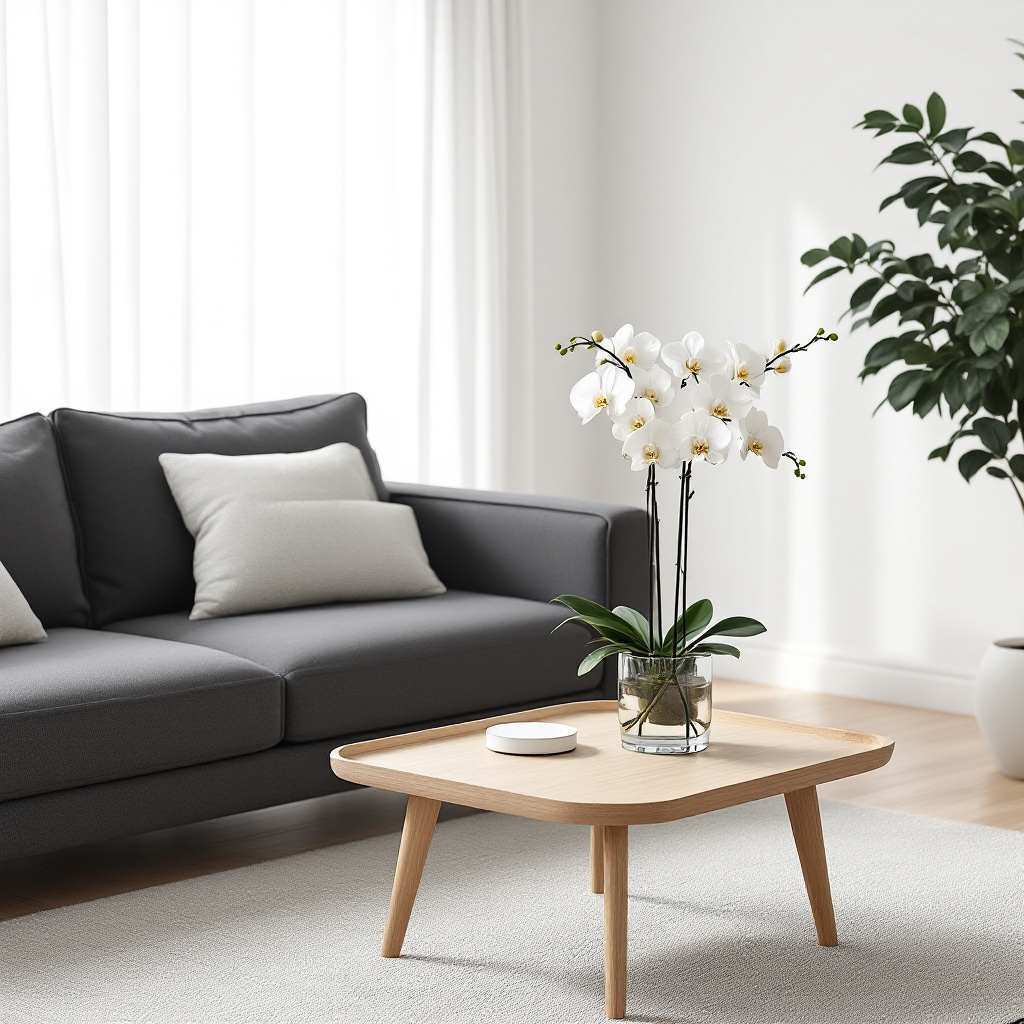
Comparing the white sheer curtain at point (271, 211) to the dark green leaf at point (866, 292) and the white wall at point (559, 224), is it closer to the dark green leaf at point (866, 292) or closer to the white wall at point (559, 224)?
the white wall at point (559, 224)

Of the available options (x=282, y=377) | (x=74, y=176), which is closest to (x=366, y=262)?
(x=282, y=377)

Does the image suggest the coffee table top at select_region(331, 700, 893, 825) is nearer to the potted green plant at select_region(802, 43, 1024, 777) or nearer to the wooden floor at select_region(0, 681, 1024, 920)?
the wooden floor at select_region(0, 681, 1024, 920)

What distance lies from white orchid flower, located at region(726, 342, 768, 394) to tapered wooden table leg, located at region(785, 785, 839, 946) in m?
0.69

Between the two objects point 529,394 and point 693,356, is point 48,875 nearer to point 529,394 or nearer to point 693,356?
point 693,356

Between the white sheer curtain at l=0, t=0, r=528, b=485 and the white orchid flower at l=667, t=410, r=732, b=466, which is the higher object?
the white sheer curtain at l=0, t=0, r=528, b=485

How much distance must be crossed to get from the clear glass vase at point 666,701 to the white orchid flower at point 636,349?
458 millimetres

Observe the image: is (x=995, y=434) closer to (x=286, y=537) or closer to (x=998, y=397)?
(x=998, y=397)

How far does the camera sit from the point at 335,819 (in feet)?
10.9

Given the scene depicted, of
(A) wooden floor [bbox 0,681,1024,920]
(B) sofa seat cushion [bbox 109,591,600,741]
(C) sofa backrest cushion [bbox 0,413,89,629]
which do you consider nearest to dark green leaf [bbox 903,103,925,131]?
(B) sofa seat cushion [bbox 109,591,600,741]

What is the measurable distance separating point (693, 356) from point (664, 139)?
3.03 m

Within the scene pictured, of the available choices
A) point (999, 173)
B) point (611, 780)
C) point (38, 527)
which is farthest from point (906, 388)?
point (38, 527)

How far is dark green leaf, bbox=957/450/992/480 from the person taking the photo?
3.76 metres

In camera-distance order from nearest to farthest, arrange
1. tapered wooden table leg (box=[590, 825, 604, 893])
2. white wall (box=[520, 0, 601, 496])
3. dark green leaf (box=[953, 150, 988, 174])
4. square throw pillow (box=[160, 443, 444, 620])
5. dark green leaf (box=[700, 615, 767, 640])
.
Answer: dark green leaf (box=[700, 615, 767, 640]) → tapered wooden table leg (box=[590, 825, 604, 893]) → square throw pillow (box=[160, 443, 444, 620]) → dark green leaf (box=[953, 150, 988, 174]) → white wall (box=[520, 0, 601, 496])

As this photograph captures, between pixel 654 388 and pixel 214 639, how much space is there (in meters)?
1.27
